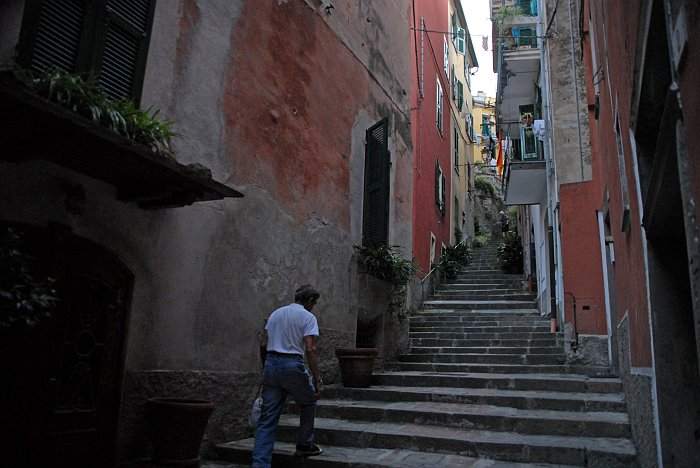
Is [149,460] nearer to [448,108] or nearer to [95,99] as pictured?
[95,99]

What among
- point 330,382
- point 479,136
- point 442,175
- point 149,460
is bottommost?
point 149,460

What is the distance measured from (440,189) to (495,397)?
46.9ft

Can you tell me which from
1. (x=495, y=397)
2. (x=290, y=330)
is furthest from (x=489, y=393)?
(x=290, y=330)

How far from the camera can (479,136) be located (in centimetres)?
4069

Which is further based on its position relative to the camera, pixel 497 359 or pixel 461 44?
pixel 461 44

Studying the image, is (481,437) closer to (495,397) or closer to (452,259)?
(495,397)

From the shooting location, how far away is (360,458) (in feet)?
17.2

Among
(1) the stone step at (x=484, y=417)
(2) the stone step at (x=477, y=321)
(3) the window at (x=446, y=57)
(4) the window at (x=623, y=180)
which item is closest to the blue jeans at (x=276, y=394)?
(1) the stone step at (x=484, y=417)

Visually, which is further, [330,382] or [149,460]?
[330,382]

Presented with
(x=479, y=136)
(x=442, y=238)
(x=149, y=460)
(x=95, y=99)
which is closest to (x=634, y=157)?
(x=95, y=99)

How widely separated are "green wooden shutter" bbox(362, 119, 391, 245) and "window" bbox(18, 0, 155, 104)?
488 centimetres

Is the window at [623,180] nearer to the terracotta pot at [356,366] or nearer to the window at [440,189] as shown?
the terracotta pot at [356,366]

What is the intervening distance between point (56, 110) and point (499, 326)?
32.0 feet

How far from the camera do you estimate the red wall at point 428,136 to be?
1658 cm
